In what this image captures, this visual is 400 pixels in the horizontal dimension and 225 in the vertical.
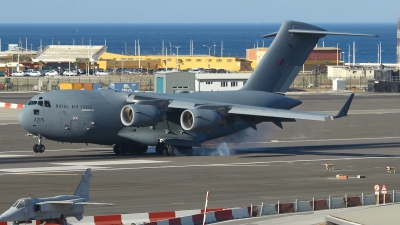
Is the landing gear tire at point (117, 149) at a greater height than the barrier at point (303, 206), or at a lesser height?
greater

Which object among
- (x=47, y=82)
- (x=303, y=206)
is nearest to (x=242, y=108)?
(x=303, y=206)

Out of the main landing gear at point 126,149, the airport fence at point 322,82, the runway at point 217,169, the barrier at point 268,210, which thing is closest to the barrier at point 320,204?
the barrier at point 268,210

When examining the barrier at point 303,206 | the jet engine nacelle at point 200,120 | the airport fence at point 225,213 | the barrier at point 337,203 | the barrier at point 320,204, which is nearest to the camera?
the airport fence at point 225,213

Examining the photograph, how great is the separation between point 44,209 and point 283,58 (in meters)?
26.2

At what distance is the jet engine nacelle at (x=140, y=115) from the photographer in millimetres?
35812

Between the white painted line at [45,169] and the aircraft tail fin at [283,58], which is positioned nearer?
the white painted line at [45,169]

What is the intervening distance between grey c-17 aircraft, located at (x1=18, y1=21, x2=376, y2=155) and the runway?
1.02 meters

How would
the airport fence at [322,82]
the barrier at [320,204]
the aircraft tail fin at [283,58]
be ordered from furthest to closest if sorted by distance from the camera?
the airport fence at [322,82], the aircraft tail fin at [283,58], the barrier at [320,204]

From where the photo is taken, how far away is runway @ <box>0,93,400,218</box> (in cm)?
2561

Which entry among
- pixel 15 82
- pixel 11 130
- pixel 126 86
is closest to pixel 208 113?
pixel 11 130

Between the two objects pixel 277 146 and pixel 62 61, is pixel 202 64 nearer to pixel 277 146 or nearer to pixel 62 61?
pixel 62 61

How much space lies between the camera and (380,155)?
126 ft

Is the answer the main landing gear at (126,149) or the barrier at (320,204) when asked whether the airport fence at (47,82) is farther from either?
the barrier at (320,204)

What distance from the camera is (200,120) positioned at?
36.0 meters
